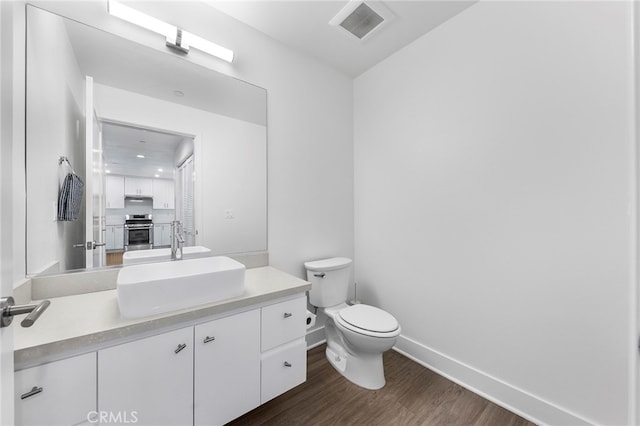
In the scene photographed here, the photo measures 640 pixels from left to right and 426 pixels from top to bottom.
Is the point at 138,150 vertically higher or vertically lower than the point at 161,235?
higher

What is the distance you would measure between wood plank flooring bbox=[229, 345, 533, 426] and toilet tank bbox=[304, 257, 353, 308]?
0.51m

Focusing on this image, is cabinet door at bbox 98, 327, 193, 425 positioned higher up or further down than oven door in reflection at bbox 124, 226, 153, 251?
further down

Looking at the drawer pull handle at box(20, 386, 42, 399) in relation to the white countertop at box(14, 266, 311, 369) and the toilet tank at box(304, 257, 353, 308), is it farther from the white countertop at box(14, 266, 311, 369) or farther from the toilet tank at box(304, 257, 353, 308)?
the toilet tank at box(304, 257, 353, 308)

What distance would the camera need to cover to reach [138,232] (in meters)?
1.43

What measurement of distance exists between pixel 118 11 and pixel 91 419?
1851 mm

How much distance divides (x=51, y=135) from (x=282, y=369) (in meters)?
1.61

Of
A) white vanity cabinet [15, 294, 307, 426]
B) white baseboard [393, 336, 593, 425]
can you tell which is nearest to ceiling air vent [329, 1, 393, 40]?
white vanity cabinet [15, 294, 307, 426]

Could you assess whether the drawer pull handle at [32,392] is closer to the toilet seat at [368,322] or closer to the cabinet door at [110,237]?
the cabinet door at [110,237]

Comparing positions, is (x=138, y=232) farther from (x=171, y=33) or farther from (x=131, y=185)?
(x=171, y=33)

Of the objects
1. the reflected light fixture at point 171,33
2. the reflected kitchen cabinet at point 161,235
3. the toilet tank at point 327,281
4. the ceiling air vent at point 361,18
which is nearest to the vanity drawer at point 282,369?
the toilet tank at point 327,281

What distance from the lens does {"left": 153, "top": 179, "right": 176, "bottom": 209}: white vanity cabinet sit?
1.46 meters

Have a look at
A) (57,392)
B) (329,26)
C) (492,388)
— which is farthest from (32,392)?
(329,26)

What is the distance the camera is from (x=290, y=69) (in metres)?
2.00

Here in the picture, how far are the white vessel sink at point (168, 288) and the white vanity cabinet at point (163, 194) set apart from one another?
352 mm
